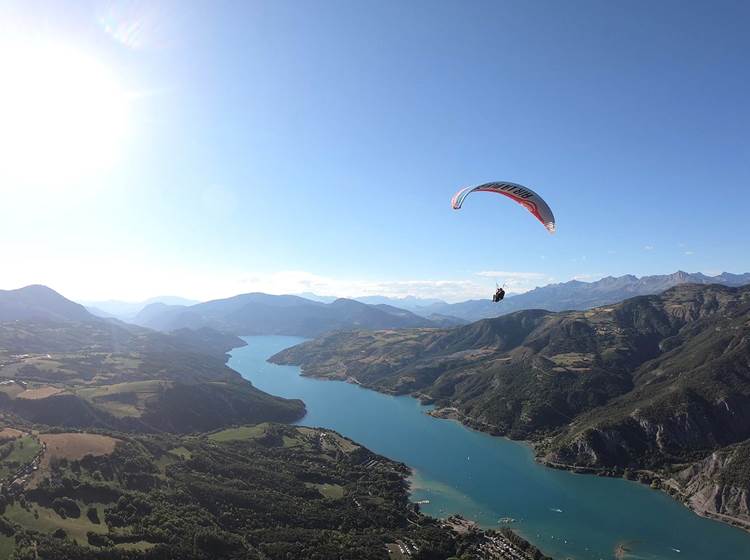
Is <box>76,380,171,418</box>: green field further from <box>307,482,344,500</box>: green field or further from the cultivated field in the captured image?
<box>307,482,344,500</box>: green field

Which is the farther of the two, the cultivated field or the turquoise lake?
the cultivated field

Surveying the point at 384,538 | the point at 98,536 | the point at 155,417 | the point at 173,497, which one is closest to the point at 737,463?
the point at 384,538

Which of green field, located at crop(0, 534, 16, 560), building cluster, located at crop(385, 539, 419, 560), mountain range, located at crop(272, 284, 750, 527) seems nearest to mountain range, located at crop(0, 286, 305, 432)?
green field, located at crop(0, 534, 16, 560)

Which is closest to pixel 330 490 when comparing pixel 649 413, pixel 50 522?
pixel 50 522

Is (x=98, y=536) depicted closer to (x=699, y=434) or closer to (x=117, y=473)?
(x=117, y=473)

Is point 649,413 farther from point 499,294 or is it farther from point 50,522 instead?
point 50,522

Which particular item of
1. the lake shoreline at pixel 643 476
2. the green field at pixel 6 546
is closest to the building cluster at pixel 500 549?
the lake shoreline at pixel 643 476
